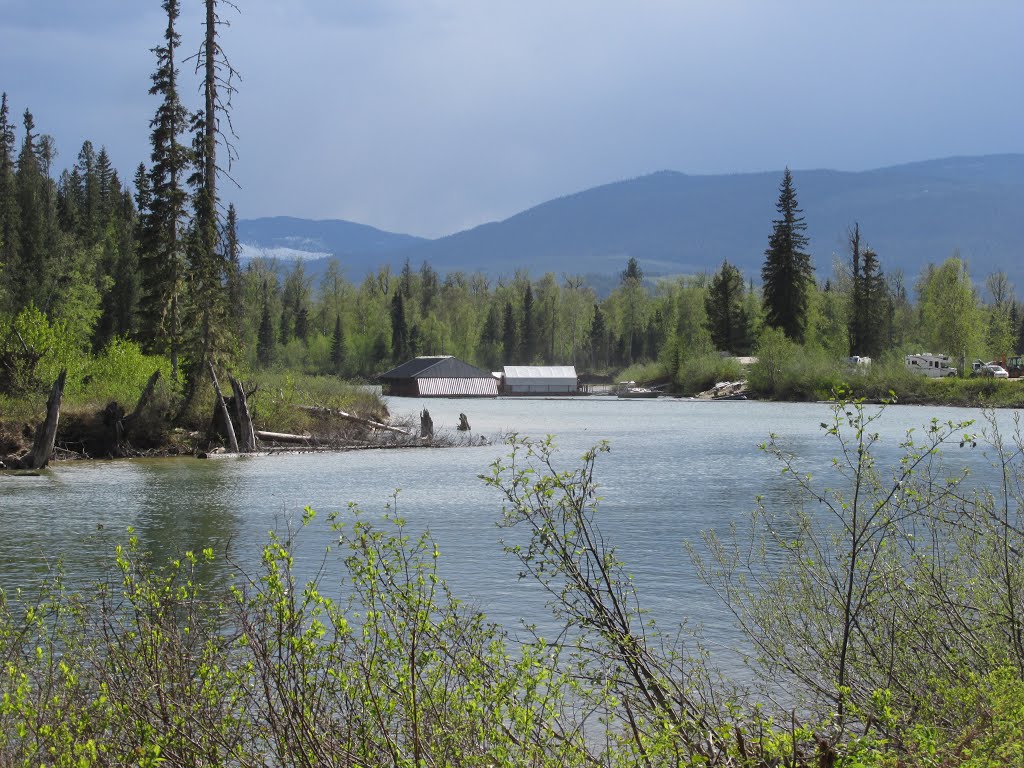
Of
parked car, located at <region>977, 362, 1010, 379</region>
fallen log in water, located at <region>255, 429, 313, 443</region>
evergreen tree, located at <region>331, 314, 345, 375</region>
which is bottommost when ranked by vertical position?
fallen log in water, located at <region>255, 429, 313, 443</region>

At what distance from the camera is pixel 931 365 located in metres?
84.5

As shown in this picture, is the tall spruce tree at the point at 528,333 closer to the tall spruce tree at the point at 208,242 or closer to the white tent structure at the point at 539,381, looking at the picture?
the white tent structure at the point at 539,381

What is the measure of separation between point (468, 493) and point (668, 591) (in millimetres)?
11650

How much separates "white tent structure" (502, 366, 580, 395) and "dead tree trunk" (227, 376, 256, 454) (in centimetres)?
8159

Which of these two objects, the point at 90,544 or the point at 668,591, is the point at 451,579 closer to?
the point at 668,591

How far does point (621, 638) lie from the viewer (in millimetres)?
5754

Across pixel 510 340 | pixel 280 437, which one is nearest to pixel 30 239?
pixel 280 437

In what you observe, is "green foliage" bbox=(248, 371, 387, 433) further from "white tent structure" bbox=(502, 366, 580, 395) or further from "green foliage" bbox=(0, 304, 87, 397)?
"white tent structure" bbox=(502, 366, 580, 395)

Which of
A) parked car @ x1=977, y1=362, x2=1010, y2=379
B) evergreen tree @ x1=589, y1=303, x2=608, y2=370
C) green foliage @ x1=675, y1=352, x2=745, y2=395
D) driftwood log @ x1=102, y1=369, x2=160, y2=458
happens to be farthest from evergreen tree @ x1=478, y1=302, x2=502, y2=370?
driftwood log @ x1=102, y1=369, x2=160, y2=458

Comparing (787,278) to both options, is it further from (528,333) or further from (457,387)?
(528,333)

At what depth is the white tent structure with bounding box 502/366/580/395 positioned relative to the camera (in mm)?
114900

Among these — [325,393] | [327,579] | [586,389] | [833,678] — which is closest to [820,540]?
[327,579]

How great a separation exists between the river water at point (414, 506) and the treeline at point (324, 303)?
24.1 ft

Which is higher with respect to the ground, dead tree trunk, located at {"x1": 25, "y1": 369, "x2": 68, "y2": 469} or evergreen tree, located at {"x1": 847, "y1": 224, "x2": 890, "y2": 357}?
evergreen tree, located at {"x1": 847, "y1": 224, "x2": 890, "y2": 357}
